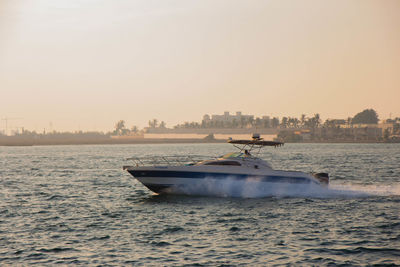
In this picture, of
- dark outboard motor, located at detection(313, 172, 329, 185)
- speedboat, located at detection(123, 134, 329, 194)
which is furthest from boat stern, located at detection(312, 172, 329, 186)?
speedboat, located at detection(123, 134, 329, 194)

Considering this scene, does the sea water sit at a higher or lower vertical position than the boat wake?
lower

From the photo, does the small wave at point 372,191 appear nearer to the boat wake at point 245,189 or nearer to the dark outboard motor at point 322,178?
the dark outboard motor at point 322,178

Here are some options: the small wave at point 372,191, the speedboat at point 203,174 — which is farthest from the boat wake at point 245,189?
the small wave at point 372,191

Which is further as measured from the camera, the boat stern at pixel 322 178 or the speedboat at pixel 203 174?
the boat stern at pixel 322 178

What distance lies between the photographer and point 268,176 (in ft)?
90.0

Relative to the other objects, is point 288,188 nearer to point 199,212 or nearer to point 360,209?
point 360,209

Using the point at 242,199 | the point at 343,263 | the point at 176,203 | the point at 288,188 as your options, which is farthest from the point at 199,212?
the point at 343,263

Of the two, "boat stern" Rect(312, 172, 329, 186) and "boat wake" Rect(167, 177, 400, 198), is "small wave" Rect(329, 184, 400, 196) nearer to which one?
"boat stern" Rect(312, 172, 329, 186)

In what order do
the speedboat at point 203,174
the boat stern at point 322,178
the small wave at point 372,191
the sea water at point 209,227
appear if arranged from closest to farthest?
the sea water at point 209,227 → the speedboat at point 203,174 → the boat stern at point 322,178 → the small wave at point 372,191

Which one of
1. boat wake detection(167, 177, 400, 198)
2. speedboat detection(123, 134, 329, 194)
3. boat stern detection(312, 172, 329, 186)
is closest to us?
speedboat detection(123, 134, 329, 194)

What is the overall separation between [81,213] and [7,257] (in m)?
8.44

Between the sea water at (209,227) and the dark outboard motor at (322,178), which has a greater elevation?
the dark outboard motor at (322,178)

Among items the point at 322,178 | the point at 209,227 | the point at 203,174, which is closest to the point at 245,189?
the point at 203,174

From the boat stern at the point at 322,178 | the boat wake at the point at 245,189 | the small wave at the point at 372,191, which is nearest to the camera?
the boat wake at the point at 245,189
